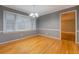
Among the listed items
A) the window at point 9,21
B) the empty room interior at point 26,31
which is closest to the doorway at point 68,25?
the empty room interior at point 26,31

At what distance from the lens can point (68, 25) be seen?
3.16m

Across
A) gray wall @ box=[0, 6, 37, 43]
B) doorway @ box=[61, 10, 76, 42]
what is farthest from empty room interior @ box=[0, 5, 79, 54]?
doorway @ box=[61, 10, 76, 42]

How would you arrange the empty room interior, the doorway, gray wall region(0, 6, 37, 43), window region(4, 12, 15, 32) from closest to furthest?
the empty room interior, gray wall region(0, 6, 37, 43), window region(4, 12, 15, 32), the doorway

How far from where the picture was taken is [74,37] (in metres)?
3.10

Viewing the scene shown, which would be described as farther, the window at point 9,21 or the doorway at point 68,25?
the doorway at point 68,25

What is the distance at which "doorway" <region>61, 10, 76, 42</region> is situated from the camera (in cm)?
313

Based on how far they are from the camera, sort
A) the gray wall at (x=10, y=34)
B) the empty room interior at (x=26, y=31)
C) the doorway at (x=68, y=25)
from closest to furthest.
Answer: the empty room interior at (x=26, y=31) → the gray wall at (x=10, y=34) → the doorway at (x=68, y=25)

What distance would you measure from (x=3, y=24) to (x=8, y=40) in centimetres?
45

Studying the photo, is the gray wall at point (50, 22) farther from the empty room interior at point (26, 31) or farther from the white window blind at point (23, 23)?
the white window blind at point (23, 23)

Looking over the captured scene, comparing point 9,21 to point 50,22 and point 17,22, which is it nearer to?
point 17,22

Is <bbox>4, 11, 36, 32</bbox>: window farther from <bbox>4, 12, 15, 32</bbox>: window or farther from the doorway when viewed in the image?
the doorway

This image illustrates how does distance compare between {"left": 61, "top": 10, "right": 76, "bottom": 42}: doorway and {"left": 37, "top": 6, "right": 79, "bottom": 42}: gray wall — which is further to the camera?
{"left": 61, "top": 10, "right": 76, "bottom": 42}: doorway

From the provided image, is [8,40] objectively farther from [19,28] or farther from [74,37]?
[74,37]

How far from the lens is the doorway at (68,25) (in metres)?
3.13
